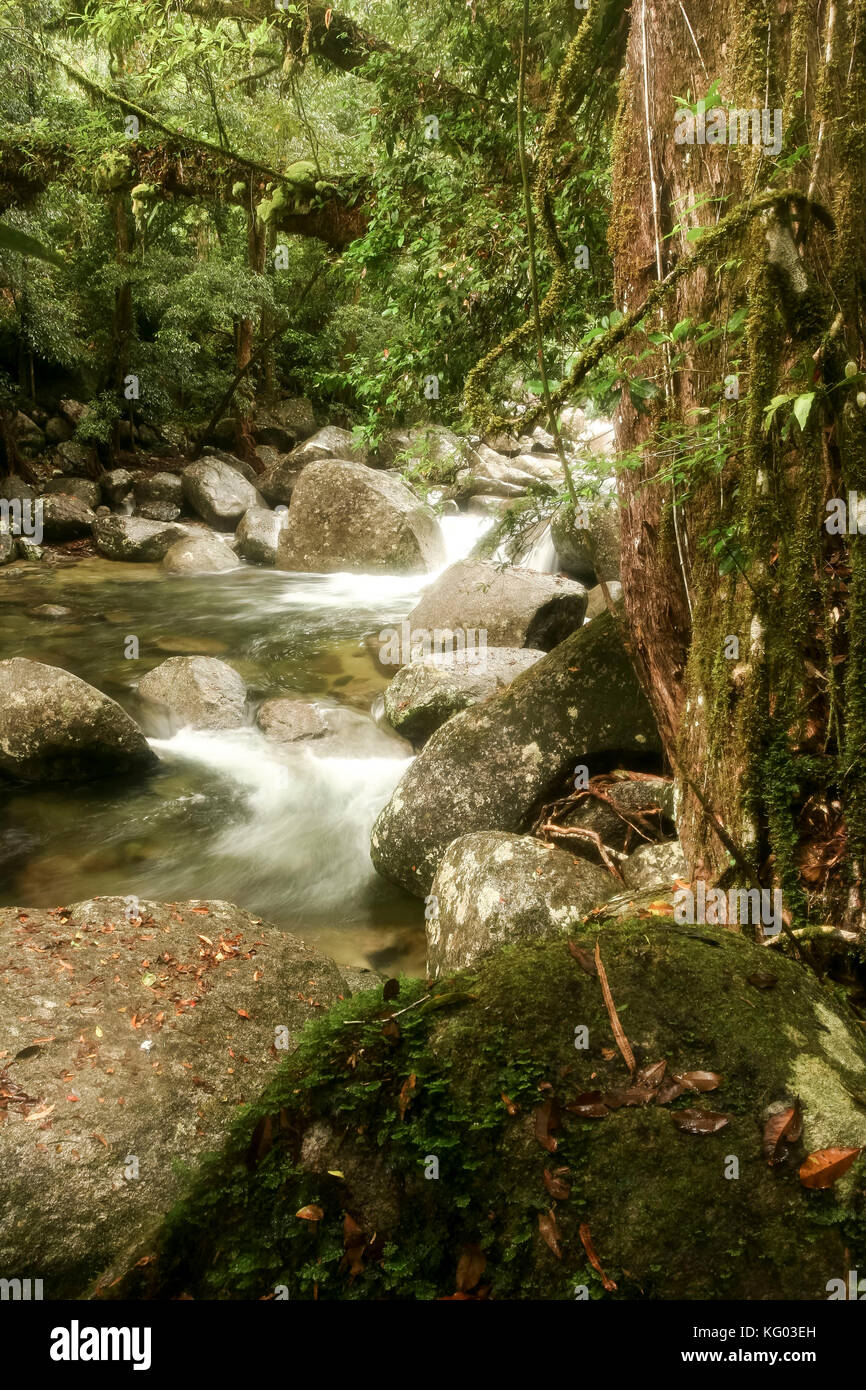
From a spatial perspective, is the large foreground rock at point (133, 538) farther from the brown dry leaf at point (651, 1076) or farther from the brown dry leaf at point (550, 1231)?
the brown dry leaf at point (550, 1231)

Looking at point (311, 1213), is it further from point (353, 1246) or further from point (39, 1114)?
point (39, 1114)

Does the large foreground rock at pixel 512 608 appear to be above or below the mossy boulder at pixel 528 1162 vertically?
above

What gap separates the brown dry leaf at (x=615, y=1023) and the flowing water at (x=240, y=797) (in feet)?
11.7

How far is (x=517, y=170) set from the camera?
495 centimetres

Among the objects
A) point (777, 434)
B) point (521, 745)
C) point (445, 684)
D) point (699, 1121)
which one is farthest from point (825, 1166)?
point (445, 684)

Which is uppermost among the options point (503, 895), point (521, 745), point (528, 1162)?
point (521, 745)

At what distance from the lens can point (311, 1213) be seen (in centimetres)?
156

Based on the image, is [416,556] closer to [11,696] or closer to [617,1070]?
[11,696]

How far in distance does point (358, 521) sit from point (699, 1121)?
12.6 meters

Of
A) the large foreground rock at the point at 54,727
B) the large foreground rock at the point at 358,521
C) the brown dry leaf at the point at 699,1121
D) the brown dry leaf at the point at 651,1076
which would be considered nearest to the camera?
the brown dry leaf at the point at 699,1121

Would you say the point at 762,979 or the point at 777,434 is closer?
the point at 762,979

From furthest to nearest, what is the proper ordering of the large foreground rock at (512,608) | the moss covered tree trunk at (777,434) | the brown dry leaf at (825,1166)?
the large foreground rock at (512,608), the moss covered tree trunk at (777,434), the brown dry leaf at (825,1166)

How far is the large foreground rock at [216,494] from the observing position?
17.4m

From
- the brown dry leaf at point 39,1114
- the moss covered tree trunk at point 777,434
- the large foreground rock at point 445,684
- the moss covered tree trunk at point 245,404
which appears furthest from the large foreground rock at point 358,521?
the brown dry leaf at point 39,1114
